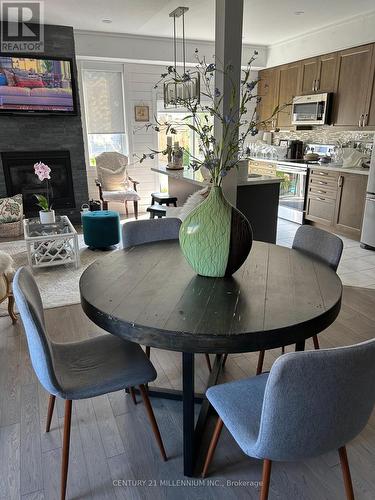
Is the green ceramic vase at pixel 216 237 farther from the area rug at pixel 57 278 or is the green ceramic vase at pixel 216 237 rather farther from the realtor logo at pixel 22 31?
the realtor logo at pixel 22 31

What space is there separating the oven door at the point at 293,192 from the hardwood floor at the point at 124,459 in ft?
12.6

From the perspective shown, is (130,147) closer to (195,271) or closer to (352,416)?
(195,271)

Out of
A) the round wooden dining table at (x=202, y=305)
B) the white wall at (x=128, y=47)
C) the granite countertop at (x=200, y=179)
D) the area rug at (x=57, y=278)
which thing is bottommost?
the area rug at (x=57, y=278)

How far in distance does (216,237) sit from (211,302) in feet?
0.88

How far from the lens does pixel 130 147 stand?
20.4 feet

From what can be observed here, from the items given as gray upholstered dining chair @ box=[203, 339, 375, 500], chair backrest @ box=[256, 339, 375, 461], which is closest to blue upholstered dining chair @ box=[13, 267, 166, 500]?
gray upholstered dining chair @ box=[203, 339, 375, 500]

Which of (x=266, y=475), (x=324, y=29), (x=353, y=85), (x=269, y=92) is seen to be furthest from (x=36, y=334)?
(x=269, y=92)

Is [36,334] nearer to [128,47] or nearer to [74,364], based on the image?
[74,364]

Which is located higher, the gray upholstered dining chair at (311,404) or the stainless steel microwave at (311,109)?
the stainless steel microwave at (311,109)

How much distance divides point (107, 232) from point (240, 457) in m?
3.09

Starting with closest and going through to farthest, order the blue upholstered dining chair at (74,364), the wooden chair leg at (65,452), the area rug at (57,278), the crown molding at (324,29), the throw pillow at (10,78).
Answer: the blue upholstered dining chair at (74,364) < the wooden chair leg at (65,452) < the area rug at (57,278) < the crown molding at (324,29) < the throw pillow at (10,78)

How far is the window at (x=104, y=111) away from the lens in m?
5.83

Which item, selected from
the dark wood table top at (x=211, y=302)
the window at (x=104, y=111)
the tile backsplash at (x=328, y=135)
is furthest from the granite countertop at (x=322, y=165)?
the dark wood table top at (x=211, y=302)

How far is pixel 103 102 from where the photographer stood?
5949 millimetres
